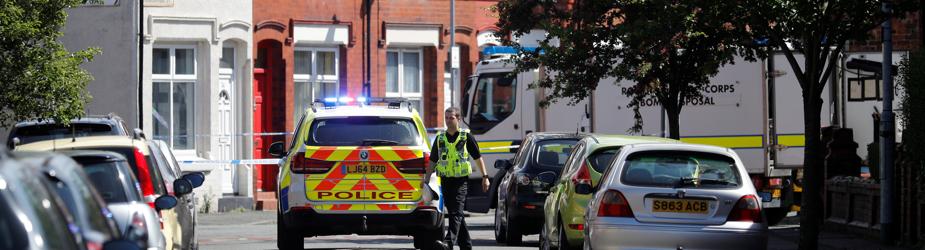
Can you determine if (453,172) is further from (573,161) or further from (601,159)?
(601,159)

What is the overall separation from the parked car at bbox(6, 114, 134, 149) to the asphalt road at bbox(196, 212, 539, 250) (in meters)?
1.81

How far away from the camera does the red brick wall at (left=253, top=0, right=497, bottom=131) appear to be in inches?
1347

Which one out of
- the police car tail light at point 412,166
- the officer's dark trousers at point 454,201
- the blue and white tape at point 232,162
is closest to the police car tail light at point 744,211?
the police car tail light at point 412,166

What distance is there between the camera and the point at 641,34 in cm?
2208

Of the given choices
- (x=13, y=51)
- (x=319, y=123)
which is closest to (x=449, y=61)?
(x=13, y=51)

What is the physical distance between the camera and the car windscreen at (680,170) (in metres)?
13.8

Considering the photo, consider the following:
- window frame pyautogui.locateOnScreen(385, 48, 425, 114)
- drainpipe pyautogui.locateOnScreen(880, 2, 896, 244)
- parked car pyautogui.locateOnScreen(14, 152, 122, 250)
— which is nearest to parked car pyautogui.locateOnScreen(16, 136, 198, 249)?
parked car pyautogui.locateOnScreen(14, 152, 122, 250)

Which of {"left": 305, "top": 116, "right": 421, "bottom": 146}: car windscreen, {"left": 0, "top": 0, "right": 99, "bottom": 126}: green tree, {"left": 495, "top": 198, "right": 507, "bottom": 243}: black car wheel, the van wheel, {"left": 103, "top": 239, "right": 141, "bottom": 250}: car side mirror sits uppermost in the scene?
{"left": 0, "top": 0, "right": 99, "bottom": 126}: green tree

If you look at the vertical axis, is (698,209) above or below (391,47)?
below

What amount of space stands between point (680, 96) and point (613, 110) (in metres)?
2.96

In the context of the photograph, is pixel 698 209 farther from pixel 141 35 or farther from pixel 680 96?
pixel 141 35

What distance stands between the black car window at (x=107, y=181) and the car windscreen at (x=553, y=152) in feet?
30.1

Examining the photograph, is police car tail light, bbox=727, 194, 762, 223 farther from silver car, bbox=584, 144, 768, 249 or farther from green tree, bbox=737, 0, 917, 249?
green tree, bbox=737, 0, 917, 249

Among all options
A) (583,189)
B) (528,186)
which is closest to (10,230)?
(583,189)
